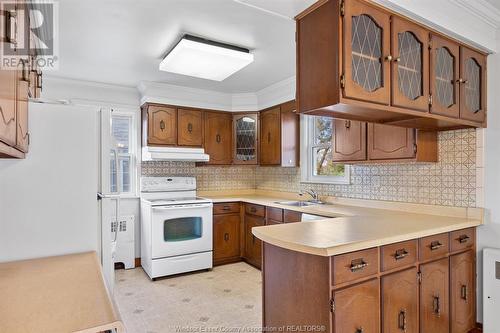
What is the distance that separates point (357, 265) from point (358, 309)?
24 centimetres

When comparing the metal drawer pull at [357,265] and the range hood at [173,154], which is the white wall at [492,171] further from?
the range hood at [173,154]

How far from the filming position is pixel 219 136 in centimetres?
446

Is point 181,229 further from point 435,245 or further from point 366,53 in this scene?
point 366,53

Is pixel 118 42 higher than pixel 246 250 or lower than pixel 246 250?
higher

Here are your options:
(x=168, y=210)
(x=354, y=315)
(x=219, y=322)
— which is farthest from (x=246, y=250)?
(x=354, y=315)

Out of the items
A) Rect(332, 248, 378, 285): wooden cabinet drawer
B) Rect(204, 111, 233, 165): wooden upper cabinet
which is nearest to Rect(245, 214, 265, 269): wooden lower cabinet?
Rect(204, 111, 233, 165): wooden upper cabinet

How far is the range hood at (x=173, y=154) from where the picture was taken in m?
3.87

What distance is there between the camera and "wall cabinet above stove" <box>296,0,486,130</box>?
1.62 meters

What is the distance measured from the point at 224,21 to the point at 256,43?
0.47 metres

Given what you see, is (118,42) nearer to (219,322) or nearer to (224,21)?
(224,21)

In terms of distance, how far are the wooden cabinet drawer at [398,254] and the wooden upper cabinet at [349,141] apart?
1036 mm

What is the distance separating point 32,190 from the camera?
1.74 meters

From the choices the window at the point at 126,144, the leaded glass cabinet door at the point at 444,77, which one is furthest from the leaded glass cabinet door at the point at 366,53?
the window at the point at 126,144

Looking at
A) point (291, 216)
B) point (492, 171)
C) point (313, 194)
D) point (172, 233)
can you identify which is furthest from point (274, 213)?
point (492, 171)
